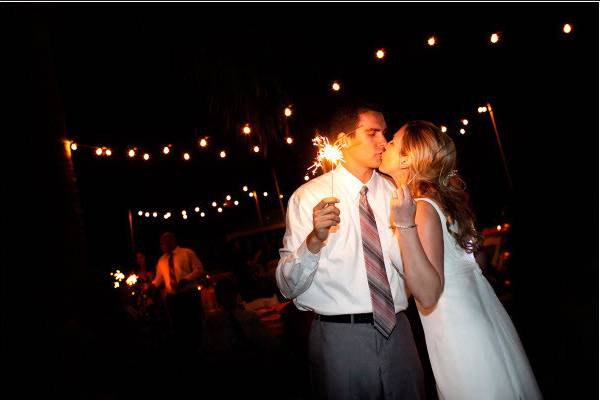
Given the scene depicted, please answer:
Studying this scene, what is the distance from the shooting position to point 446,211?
94.8 inches

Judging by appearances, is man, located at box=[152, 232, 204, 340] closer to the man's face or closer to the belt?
the belt

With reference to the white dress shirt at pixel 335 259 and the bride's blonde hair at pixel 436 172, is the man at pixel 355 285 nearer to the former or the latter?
the white dress shirt at pixel 335 259

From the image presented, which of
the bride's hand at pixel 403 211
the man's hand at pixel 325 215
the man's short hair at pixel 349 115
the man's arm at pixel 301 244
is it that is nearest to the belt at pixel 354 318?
the man's arm at pixel 301 244

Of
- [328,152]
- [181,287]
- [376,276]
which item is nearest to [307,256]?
[376,276]

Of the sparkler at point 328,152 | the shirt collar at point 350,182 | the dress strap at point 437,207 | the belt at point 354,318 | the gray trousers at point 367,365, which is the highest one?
the sparkler at point 328,152

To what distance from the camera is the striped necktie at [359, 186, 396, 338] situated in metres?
2.55

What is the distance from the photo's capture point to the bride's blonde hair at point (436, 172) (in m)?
2.46

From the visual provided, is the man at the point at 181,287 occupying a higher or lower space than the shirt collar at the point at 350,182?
lower

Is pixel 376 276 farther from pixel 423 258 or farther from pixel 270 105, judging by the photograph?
pixel 270 105

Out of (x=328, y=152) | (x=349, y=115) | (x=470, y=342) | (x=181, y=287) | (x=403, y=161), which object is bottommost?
(x=470, y=342)

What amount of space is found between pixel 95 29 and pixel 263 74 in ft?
4.01

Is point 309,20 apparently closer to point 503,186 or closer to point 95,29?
point 95,29

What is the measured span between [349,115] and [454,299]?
1.40 metres

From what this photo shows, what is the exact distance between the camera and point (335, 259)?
2.75 metres
